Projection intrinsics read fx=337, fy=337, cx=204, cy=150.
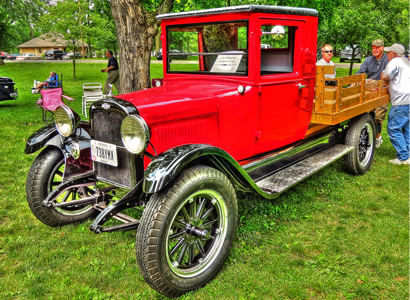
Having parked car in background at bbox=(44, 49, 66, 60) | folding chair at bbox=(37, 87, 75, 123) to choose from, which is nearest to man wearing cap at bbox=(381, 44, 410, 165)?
folding chair at bbox=(37, 87, 75, 123)

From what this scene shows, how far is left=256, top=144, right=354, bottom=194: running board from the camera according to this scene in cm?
342

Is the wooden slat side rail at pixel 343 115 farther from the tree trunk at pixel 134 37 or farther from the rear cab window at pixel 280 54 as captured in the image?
the tree trunk at pixel 134 37

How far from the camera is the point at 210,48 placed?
12.5 feet

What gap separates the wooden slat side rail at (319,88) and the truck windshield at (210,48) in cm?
119

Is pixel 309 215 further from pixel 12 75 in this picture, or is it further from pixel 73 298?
pixel 12 75

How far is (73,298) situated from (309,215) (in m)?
2.56

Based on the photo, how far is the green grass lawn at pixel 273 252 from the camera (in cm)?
266

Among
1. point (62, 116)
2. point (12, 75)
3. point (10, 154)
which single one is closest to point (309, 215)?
point (62, 116)

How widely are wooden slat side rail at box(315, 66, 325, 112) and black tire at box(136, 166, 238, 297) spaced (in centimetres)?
206

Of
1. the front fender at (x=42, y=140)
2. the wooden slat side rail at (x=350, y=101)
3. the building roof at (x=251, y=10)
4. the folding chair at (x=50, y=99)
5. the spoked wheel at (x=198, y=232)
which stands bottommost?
the spoked wheel at (x=198, y=232)

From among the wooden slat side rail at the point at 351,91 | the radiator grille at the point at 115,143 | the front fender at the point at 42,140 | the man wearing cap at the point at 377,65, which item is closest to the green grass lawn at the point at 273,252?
the radiator grille at the point at 115,143

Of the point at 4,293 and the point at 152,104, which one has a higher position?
the point at 152,104

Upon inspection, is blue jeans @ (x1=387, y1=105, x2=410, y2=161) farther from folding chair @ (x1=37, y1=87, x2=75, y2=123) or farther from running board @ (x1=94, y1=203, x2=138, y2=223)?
folding chair @ (x1=37, y1=87, x2=75, y2=123)

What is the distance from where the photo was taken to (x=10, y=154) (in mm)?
6008
